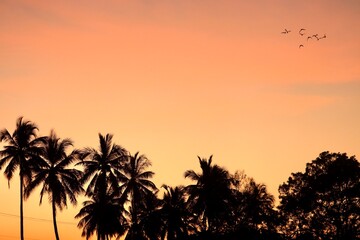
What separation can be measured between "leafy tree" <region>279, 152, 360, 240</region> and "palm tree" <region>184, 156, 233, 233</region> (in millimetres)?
7962

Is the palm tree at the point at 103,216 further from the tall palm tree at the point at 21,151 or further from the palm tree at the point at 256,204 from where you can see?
the palm tree at the point at 256,204

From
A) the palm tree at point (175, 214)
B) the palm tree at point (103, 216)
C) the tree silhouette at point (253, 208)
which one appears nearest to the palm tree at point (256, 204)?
the tree silhouette at point (253, 208)

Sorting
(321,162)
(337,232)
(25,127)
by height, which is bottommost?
(337,232)

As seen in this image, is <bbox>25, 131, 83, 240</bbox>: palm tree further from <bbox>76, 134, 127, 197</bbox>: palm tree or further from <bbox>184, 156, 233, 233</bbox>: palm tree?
<bbox>184, 156, 233, 233</bbox>: palm tree

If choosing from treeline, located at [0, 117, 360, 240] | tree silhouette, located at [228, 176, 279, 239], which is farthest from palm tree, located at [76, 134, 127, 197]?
tree silhouette, located at [228, 176, 279, 239]

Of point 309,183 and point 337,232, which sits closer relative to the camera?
point 337,232

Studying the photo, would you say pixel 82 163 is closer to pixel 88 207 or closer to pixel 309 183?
pixel 88 207

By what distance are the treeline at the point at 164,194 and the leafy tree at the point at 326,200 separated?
93 millimetres

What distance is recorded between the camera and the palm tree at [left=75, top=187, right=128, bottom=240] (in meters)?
47.9

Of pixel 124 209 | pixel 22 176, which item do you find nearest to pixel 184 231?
pixel 124 209

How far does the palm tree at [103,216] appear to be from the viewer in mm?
47938

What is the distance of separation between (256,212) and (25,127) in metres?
38.3

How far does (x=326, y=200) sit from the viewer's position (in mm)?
47250

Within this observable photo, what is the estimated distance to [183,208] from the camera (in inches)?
2232
